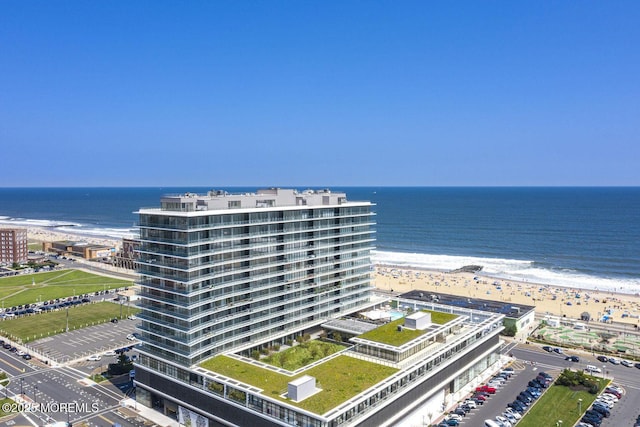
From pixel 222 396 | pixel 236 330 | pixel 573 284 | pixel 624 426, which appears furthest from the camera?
pixel 573 284

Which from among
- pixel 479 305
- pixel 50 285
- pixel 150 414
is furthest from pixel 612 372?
pixel 50 285

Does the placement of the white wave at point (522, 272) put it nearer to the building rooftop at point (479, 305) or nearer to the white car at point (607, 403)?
the building rooftop at point (479, 305)

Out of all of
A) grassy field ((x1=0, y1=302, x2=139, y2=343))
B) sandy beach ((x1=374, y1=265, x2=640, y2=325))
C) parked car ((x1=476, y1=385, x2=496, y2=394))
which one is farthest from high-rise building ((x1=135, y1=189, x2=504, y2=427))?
sandy beach ((x1=374, y1=265, x2=640, y2=325))

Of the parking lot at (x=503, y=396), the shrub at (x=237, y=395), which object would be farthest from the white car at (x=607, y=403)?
the shrub at (x=237, y=395)

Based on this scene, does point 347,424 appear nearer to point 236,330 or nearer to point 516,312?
point 236,330

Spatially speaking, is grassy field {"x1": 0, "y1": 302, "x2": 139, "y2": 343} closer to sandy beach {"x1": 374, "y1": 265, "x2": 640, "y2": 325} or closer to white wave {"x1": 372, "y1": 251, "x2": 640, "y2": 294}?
white wave {"x1": 372, "y1": 251, "x2": 640, "y2": 294}

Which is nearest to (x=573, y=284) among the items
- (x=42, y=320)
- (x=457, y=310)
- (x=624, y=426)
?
(x=457, y=310)

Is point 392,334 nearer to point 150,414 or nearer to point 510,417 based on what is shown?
point 510,417
